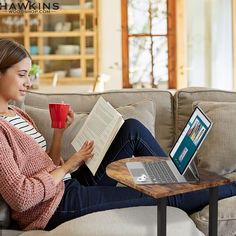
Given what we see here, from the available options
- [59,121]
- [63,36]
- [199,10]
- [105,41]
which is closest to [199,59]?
[199,10]

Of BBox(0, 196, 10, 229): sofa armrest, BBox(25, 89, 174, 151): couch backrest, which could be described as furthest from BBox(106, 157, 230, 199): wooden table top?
BBox(25, 89, 174, 151): couch backrest

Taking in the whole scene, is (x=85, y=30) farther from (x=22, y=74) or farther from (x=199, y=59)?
(x=22, y=74)

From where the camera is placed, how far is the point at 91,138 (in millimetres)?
2061

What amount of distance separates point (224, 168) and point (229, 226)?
1.57 ft

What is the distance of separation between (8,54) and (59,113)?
317 mm

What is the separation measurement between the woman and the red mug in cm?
5

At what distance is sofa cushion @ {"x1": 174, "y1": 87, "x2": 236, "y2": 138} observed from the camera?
261 cm

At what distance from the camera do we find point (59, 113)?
2096mm

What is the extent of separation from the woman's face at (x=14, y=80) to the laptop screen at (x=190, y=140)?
0.64 metres

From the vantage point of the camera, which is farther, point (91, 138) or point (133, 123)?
point (133, 123)

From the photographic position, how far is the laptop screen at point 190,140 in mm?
1652

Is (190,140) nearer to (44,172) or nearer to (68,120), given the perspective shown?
(44,172)

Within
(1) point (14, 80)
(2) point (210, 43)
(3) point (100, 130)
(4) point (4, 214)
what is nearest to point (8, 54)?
(1) point (14, 80)

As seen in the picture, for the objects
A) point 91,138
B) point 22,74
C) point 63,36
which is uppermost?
point 63,36
